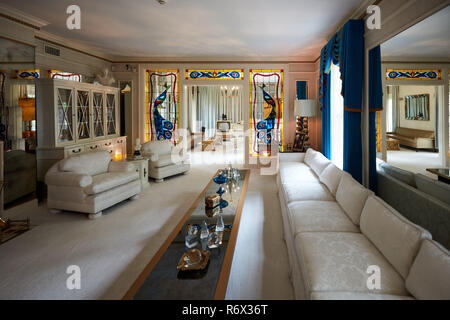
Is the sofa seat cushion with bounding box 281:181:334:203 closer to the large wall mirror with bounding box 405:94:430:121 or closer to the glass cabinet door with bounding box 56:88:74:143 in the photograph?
the large wall mirror with bounding box 405:94:430:121

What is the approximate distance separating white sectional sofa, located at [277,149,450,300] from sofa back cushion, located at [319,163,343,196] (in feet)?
0.91

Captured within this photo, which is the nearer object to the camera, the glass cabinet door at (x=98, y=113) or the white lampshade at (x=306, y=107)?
the glass cabinet door at (x=98, y=113)

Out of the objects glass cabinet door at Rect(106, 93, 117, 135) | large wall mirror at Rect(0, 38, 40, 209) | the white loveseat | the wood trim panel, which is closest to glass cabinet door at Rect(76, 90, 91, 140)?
glass cabinet door at Rect(106, 93, 117, 135)

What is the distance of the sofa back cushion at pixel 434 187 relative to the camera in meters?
2.23

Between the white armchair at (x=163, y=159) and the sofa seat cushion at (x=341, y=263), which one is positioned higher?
the white armchair at (x=163, y=159)

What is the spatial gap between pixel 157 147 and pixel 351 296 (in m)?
5.17

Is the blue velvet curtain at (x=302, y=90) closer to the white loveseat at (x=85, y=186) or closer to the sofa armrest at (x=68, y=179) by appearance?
the white loveseat at (x=85, y=186)

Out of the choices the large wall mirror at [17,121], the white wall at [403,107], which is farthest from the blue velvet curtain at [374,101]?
the large wall mirror at [17,121]

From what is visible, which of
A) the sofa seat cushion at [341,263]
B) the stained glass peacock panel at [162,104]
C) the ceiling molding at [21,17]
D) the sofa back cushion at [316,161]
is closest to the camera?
the sofa seat cushion at [341,263]

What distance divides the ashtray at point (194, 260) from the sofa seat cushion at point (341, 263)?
648 mm

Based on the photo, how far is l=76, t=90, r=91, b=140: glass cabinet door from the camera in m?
5.41

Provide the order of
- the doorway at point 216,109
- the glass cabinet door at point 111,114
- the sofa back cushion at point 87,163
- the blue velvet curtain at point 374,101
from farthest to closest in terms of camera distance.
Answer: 1. the doorway at point 216,109
2. the glass cabinet door at point 111,114
3. the sofa back cushion at point 87,163
4. the blue velvet curtain at point 374,101

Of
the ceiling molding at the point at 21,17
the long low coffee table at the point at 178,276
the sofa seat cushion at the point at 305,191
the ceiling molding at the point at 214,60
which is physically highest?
the ceiling molding at the point at 214,60
